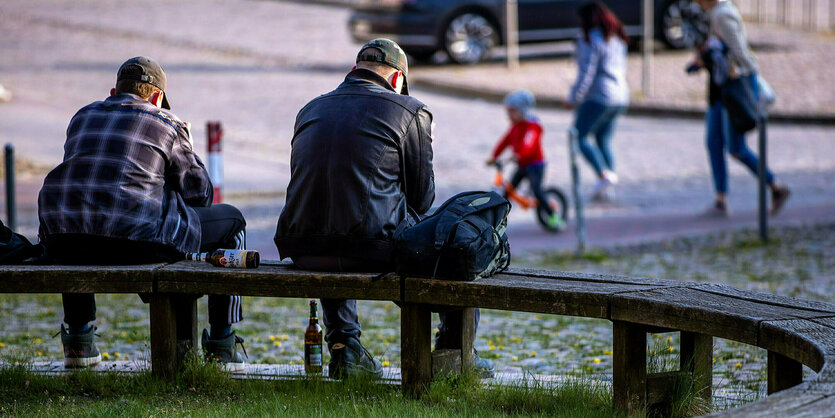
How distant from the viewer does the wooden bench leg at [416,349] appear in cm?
473

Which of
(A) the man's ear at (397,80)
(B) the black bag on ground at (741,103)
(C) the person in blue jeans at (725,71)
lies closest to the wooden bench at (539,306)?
(A) the man's ear at (397,80)

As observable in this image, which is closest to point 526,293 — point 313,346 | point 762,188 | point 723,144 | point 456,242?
point 456,242

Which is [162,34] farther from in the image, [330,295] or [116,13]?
[330,295]

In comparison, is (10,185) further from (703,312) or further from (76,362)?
(703,312)

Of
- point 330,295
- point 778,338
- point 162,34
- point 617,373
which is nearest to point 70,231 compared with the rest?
point 330,295

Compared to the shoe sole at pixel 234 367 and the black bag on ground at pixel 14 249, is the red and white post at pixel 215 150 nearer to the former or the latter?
the black bag on ground at pixel 14 249

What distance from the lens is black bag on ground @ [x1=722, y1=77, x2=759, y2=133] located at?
1086 centimetres

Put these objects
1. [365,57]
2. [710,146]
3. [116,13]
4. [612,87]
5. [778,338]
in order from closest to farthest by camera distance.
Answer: [778,338], [365,57], [710,146], [612,87], [116,13]

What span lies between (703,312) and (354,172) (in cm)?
156

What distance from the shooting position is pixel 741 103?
10875 millimetres

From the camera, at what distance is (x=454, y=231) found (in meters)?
4.62

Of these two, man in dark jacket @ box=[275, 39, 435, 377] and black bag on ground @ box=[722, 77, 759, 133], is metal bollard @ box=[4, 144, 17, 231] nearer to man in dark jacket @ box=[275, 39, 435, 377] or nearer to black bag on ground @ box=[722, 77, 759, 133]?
man in dark jacket @ box=[275, 39, 435, 377]

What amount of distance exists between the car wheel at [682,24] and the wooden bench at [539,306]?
58.5 feet

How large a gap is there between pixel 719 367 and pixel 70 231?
3148mm
